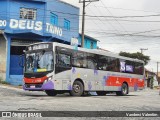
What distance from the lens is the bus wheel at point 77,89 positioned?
22.8 meters

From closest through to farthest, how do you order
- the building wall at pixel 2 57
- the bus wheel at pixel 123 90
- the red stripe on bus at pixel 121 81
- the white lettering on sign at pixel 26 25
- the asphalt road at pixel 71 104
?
the asphalt road at pixel 71 104 < the red stripe on bus at pixel 121 81 < the bus wheel at pixel 123 90 < the building wall at pixel 2 57 < the white lettering on sign at pixel 26 25

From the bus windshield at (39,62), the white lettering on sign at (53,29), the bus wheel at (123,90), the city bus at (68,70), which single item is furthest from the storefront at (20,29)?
the bus windshield at (39,62)

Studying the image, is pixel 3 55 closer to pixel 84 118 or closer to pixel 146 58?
pixel 84 118

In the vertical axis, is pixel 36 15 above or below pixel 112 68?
above

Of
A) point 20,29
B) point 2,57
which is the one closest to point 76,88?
point 20,29

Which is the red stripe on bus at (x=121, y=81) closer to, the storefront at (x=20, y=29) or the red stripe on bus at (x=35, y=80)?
the red stripe on bus at (x=35, y=80)

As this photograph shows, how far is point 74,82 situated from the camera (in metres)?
22.9

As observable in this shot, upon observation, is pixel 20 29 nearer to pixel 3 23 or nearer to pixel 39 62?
pixel 3 23

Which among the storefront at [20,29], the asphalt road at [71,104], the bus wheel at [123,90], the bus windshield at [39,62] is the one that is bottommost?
the asphalt road at [71,104]

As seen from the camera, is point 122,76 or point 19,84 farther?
point 19,84

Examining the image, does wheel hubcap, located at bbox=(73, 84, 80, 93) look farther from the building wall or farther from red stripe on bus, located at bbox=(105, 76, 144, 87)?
the building wall

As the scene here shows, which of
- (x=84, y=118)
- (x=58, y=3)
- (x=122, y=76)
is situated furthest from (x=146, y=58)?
(x=84, y=118)

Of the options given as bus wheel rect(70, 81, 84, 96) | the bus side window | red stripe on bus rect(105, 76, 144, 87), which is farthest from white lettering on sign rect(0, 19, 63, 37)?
the bus side window

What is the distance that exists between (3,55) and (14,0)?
16.6 ft
